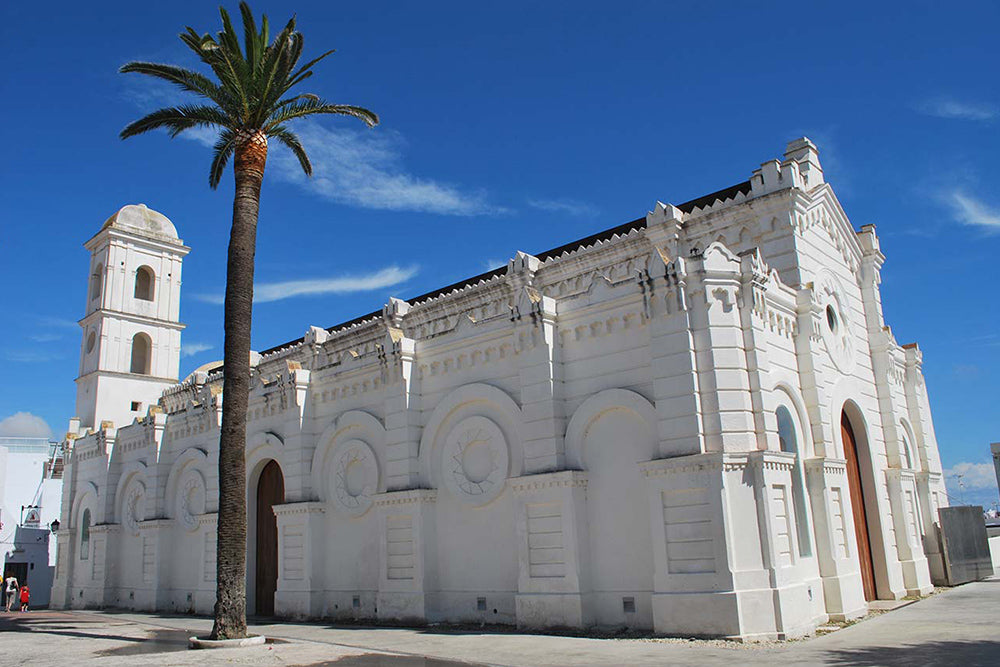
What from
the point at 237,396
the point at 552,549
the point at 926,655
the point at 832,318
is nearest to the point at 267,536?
the point at 237,396

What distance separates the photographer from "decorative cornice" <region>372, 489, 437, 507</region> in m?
21.0

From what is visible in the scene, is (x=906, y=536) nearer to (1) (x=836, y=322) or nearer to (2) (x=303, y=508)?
(1) (x=836, y=322)

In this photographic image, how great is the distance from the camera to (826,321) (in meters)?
20.9

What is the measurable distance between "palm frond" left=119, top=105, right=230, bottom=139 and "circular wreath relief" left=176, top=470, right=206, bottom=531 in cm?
1378

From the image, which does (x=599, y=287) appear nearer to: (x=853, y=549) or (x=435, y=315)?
(x=853, y=549)

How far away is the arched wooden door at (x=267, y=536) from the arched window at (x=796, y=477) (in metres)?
15.5

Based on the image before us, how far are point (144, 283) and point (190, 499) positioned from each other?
1821 cm

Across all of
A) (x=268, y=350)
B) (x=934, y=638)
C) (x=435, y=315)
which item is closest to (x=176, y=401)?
(x=268, y=350)

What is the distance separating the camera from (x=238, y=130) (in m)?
19.6

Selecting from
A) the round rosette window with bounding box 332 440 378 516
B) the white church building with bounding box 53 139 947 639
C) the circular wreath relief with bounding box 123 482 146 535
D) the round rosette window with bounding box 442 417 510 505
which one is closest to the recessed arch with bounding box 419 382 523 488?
the white church building with bounding box 53 139 947 639

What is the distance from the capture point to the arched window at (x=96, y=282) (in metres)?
42.4

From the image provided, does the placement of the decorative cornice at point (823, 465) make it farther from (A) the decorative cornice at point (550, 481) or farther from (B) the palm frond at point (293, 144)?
(B) the palm frond at point (293, 144)

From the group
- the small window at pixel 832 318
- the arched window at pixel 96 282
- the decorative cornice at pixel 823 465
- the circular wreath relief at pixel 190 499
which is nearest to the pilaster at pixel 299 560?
the circular wreath relief at pixel 190 499

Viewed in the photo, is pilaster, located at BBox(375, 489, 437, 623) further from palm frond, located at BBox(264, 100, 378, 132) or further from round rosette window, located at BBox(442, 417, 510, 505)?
palm frond, located at BBox(264, 100, 378, 132)
